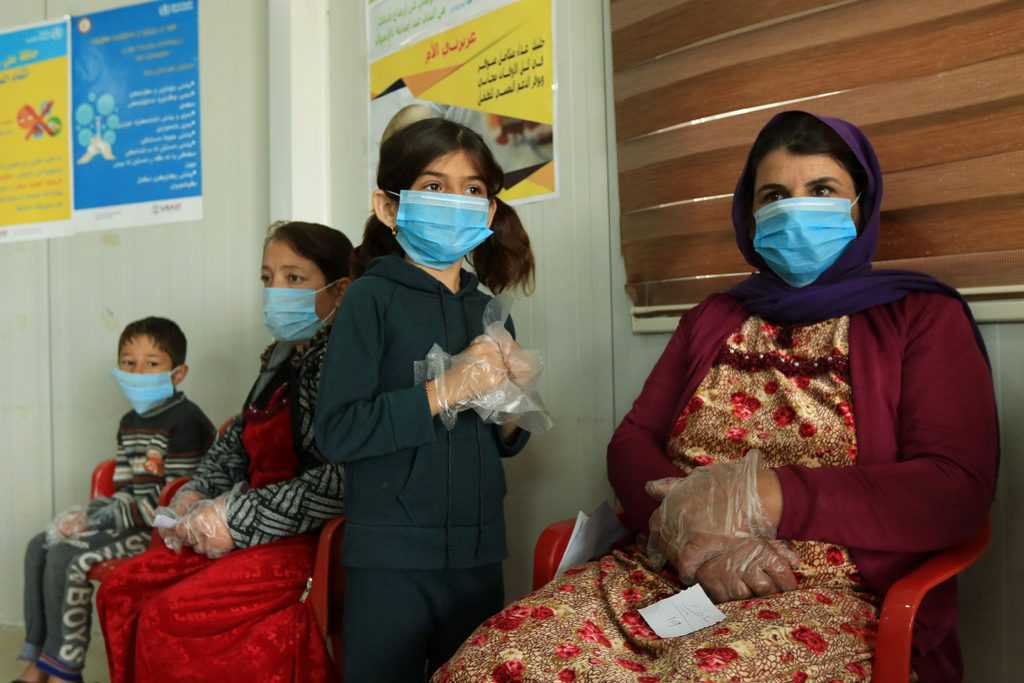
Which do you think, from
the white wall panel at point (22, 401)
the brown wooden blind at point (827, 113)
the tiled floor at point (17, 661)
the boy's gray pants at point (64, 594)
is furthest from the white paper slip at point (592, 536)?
the white wall panel at point (22, 401)

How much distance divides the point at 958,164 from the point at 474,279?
991 mm

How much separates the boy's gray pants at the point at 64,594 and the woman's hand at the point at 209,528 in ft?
1.94

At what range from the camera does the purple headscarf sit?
5.18 ft

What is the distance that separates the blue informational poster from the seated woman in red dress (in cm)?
149

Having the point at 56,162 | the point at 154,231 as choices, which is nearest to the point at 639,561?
the point at 154,231

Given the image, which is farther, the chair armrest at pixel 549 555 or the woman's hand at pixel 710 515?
the chair armrest at pixel 549 555

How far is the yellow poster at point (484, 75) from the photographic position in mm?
2531

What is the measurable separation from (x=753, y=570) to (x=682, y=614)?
150 mm

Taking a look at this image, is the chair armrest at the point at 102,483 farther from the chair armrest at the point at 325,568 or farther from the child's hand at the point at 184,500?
the chair armrest at the point at 325,568

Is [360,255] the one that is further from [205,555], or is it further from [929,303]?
[929,303]

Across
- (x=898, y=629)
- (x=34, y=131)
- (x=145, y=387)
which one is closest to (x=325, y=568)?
(x=898, y=629)

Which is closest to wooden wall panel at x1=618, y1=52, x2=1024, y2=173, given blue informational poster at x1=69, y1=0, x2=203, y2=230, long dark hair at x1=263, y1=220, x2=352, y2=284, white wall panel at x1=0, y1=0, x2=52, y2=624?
long dark hair at x1=263, y1=220, x2=352, y2=284

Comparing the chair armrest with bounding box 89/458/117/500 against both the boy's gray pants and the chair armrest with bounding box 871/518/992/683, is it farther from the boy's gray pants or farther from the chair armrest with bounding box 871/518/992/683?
the chair armrest with bounding box 871/518/992/683

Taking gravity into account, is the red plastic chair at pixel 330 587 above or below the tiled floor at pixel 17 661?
above
